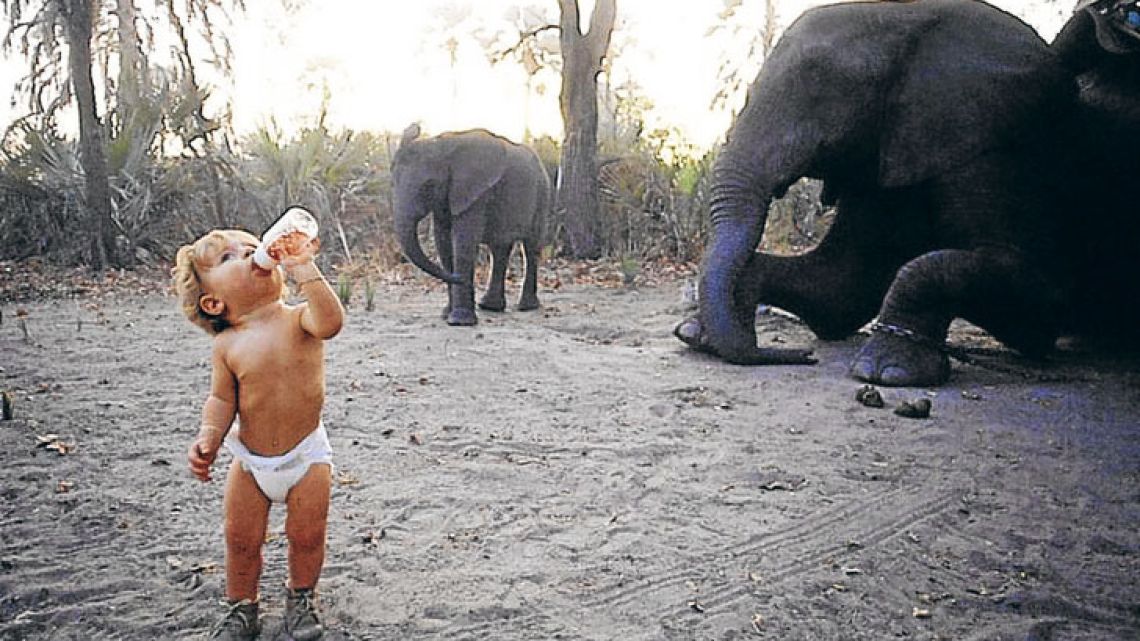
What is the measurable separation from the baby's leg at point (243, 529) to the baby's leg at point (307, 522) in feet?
0.23

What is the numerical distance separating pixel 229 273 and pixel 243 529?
617 mm

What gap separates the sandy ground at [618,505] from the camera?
2.52 metres

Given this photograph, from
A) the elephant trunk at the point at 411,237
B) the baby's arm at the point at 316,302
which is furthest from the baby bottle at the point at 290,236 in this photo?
the elephant trunk at the point at 411,237

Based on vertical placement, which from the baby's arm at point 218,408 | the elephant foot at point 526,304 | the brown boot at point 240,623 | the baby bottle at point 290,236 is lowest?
the brown boot at point 240,623

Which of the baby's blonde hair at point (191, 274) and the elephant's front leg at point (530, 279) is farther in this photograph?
the elephant's front leg at point (530, 279)

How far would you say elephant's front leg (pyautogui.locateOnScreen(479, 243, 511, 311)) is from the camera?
25.2 feet

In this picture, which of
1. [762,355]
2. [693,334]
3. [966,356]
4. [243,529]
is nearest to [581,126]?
[693,334]

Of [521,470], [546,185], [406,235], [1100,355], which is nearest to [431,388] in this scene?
[521,470]

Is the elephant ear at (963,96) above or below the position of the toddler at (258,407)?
above

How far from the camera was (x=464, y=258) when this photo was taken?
23.2 feet

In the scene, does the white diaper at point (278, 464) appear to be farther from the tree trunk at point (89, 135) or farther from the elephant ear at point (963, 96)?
the tree trunk at point (89, 135)

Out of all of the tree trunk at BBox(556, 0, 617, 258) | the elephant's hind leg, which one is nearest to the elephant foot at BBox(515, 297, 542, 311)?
the elephant's hind leg

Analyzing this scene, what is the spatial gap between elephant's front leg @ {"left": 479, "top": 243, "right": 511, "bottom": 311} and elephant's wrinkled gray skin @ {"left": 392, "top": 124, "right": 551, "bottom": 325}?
2 cm

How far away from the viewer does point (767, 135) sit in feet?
17.8
